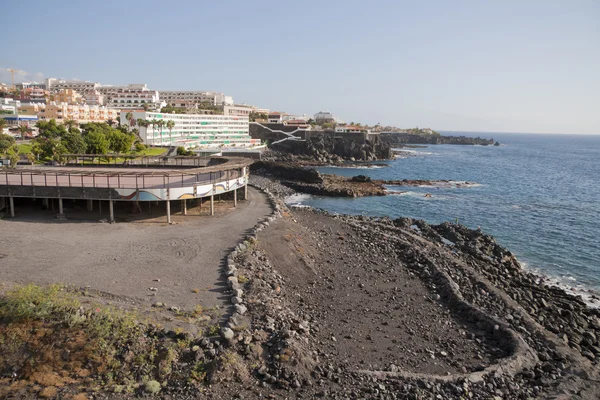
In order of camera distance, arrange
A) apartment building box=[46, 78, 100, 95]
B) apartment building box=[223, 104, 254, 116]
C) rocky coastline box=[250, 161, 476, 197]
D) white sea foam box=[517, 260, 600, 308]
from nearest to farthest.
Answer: white sea foam box=[517, 260, 600, 308]
rocky coastline box=[250, 161, 476, 197]
apartment building box=[223, 104, 254, 116]
apartment building box=[46, 78, 100, 95]

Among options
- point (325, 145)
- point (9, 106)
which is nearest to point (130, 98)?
point (9, 106)

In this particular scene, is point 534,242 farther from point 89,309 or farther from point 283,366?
point 89,309

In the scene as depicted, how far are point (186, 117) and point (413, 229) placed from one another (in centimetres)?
7434

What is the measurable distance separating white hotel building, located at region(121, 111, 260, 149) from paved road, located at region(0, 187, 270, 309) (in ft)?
195

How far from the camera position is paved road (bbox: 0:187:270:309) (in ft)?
54.6

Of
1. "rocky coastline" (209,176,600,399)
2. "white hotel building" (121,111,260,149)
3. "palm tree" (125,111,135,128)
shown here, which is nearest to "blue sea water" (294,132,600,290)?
"rocky coastline" (209,176,600,399)

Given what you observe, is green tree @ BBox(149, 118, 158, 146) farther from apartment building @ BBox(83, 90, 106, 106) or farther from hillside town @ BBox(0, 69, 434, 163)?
apartment building @ BBox(83, 90, 106, 106)

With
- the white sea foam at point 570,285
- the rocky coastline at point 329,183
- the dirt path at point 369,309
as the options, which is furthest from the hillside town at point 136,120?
the white sea foam at point 570,285

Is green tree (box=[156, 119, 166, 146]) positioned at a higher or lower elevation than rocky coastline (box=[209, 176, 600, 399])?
higher

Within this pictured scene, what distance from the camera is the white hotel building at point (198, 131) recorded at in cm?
8325

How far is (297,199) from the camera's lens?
51.3 meters

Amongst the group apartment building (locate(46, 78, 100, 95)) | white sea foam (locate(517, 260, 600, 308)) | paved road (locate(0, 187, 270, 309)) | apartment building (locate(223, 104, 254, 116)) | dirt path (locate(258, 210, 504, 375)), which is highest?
apartment building (locate(46, 78, 100, 95))

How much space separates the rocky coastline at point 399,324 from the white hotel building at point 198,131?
6369 cm

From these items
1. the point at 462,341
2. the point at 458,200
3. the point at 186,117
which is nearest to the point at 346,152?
the point at 186,117
